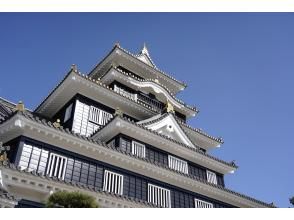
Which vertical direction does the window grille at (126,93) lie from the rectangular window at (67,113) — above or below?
above

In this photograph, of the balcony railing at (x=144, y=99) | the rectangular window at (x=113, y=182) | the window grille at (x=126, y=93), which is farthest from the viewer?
the balcony railing at (x=144, y=99)

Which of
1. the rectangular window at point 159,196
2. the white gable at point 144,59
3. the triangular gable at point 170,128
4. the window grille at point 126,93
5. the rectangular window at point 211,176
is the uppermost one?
the white gable at point 144,59

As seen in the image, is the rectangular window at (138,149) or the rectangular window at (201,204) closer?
the rectangular window at (138,149)

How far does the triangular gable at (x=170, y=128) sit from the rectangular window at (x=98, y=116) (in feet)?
12.7

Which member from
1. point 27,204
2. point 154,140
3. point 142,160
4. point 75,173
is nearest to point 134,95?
point 154,140

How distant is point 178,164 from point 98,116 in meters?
7.28

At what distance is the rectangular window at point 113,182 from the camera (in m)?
18.2

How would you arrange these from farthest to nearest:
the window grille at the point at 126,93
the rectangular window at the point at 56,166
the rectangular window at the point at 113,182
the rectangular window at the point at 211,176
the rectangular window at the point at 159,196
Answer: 1. the window grille at the point at 126,93
2. the rectangular window at the point at 211,176
3. the rectangular window at the point at 159,196
4. the rectangular window at the point at 113,182
5. the rectangular window at the point at 56,166

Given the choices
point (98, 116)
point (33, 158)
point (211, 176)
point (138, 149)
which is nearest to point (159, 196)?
point (138, 149)

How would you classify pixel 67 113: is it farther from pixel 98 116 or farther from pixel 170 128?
Answer: pixel 170 128

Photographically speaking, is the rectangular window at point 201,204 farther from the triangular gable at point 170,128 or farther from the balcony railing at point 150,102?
the balcony railing at point 150,102

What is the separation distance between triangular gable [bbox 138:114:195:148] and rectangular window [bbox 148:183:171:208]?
5.30 meters

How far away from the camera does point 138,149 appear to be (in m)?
22.2

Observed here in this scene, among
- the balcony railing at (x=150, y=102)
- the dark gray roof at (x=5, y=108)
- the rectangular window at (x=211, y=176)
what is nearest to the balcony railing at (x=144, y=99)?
the balcony railing at (x=150, y=102)
